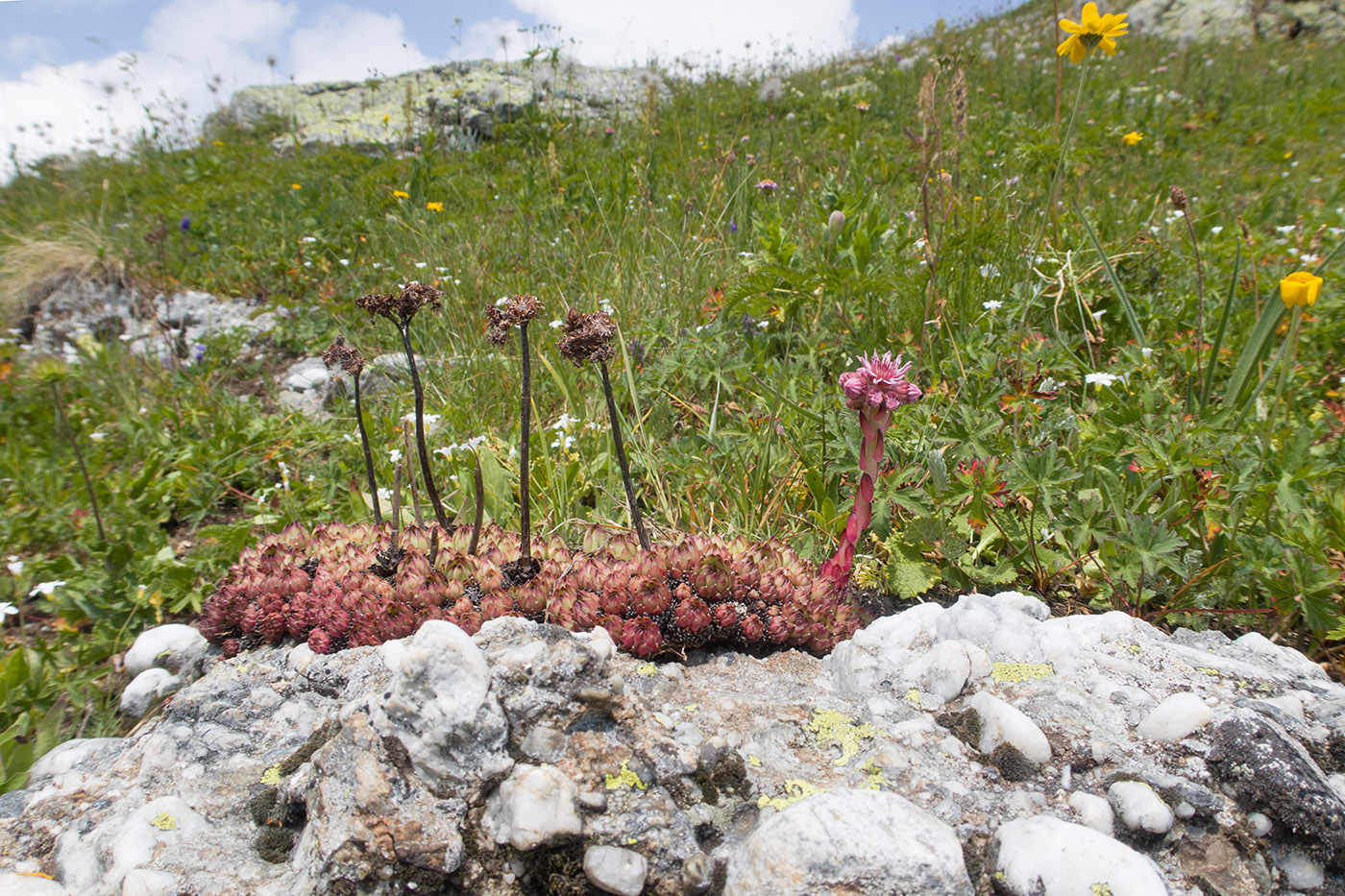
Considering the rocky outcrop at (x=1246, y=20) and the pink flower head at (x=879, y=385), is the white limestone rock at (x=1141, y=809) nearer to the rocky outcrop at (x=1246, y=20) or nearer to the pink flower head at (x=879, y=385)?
the pink flower head at (x=879, y=385)

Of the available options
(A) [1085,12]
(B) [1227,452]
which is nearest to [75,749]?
(B) [1227,452]

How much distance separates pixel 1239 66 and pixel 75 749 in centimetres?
1694

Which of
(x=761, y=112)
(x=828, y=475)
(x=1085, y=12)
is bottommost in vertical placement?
(x=828, y=475)

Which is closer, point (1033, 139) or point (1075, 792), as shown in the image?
point (1075, 792)

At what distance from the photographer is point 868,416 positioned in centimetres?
226

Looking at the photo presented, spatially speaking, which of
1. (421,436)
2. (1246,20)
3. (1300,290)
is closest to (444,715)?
(421,436)

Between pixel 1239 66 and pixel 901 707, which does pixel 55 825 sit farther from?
pixel 1239 66

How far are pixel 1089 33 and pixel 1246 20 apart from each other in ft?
61.4

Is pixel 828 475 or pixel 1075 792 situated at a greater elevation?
pixel 828 475

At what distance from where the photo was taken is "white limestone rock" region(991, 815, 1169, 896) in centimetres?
130

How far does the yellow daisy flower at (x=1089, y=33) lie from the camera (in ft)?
10.2

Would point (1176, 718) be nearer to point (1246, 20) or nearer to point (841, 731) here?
point (841, 731)

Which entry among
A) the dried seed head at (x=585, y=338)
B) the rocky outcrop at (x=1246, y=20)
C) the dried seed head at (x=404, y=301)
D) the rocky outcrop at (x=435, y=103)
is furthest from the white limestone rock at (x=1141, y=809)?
the rocky outcrop at (x=1246, y=20)

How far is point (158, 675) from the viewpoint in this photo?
8.05 feet
